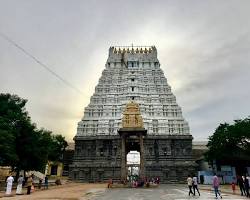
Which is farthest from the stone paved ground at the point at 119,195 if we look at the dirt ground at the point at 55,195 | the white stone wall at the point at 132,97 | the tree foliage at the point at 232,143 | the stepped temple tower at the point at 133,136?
the white stone wall at the point at 132,97

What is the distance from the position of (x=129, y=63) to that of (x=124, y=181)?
3842 centimetres

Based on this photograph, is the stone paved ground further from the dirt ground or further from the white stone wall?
the white stone wall

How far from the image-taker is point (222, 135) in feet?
154

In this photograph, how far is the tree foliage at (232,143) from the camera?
4478 cm

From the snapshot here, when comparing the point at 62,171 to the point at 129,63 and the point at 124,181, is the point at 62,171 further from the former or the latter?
the point at 124,181

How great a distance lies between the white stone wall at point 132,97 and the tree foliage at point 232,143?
9489 millimetres

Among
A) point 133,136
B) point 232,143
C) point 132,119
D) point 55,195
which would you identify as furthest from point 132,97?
point 55,195

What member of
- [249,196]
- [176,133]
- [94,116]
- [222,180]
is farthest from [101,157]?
[249,196]

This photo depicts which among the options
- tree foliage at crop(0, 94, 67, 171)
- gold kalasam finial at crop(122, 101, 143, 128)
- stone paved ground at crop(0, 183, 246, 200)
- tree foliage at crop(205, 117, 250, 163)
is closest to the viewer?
stone paved ground at crop(0, 183, 246, 200)

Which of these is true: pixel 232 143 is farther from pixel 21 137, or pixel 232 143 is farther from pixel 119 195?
pixel 21 137

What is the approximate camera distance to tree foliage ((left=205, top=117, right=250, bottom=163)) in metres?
44.8

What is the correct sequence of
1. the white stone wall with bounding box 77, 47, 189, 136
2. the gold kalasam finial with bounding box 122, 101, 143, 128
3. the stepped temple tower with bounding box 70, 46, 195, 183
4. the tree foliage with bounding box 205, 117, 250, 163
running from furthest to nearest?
the white stone wall with bounding box 77, 47, 189, 136 → the stepped temple tower with bounding box 70, 46, 195, 183 → the tree foliage with bounding box 205, 117, 250, 163 → the gold kalasam finial with bounding box 122, 101, 143, 128

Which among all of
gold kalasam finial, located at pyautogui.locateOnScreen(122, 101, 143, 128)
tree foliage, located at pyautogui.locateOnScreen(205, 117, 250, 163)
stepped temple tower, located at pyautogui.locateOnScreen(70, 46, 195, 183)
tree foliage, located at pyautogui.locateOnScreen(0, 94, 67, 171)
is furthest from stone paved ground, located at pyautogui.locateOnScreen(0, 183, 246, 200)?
stepped temple tower, located at pyautogui.locateOnScreen(70, 46, 195, 183)

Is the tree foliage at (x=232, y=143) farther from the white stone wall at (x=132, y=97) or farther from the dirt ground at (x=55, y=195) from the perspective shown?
the dirt ground at (x=55, y=195)
